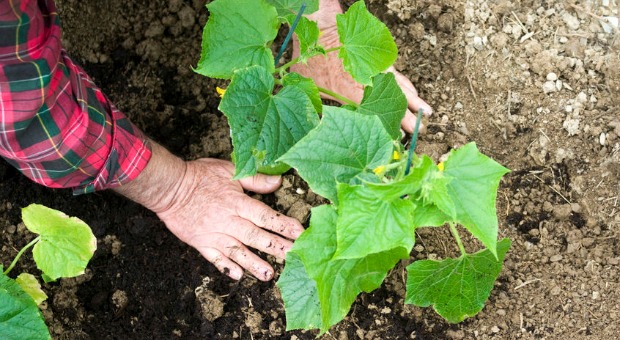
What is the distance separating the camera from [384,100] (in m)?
2.21

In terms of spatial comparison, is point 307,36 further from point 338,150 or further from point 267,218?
point 267,218

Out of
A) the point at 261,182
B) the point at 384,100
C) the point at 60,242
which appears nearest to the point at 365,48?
the point at 384,100

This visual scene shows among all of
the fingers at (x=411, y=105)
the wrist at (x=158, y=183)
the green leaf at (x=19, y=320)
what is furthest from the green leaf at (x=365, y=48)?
the green leaf at (x=19, y=320)

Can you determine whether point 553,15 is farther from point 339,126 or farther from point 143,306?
point 143,306

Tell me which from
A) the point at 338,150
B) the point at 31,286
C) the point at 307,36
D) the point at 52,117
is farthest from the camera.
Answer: the point at 31,286

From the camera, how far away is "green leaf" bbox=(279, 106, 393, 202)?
1.71 metres

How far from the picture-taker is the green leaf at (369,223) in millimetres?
1555

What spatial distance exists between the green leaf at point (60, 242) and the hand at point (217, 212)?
379 millimetres

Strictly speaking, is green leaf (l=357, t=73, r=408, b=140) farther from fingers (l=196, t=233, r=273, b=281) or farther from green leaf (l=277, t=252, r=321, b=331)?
fingers (l=196, t=233, r=273, b=281)

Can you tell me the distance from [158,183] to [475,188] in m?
1.31

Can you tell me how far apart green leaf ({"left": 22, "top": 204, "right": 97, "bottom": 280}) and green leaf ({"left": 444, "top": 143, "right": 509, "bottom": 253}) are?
113 centimetres

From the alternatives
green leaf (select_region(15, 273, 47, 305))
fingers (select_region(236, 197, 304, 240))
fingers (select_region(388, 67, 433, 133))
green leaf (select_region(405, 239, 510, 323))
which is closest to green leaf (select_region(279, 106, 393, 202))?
green leaf (select_region(405, 239, 510, 323))

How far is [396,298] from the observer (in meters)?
2.53

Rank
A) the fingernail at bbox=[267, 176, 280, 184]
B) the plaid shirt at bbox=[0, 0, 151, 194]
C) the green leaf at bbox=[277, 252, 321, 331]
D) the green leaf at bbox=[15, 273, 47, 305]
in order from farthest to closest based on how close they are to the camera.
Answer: the fingernail at bbox=[267, 176, 280, 184]
the green leaf at bbox=[15, 273, 47, 305]
the green leaf at bbox=[277, 252, 321, 331]
the plaid shirt at bbox=[0, 0, 151, 194]
